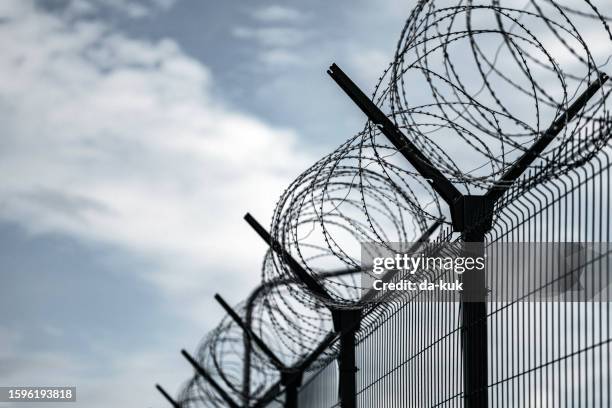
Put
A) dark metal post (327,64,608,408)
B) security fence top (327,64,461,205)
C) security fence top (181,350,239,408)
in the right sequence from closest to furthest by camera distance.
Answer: dark metal post (327,64,608,408), security fence top (327,64,461,205), security fence top (181,350,239,408)

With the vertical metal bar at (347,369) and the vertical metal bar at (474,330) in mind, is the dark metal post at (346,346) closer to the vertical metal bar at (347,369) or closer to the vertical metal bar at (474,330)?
the vertical metal bar at (347,369)

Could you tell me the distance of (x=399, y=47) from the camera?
559 centimetres

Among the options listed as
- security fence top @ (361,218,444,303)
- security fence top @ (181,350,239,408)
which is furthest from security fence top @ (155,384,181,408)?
security fence top @ (361,218,444,303)

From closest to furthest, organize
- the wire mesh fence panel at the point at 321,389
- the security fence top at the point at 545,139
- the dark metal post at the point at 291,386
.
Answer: the security fence top at the point at 545,139
the wire mesh fence panel at the point at 321,389
the dark metal post at the point at 291,386

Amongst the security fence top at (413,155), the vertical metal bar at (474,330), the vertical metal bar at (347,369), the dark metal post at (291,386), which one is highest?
the security fence top at (413,155)

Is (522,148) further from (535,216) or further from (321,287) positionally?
(321,287)

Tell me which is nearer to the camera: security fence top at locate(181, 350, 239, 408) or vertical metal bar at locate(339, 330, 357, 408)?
vertical metal bar at locate(339, 330, 357, 408)

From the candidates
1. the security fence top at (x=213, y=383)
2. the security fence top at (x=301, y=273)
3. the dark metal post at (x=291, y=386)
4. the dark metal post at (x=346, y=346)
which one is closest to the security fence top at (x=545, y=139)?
the security fence top at (x=301, y=273)

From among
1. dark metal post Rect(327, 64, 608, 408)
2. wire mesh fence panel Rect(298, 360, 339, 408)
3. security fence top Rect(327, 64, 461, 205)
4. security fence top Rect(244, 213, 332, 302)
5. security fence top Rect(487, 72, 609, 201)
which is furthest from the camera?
wire mesh fence panel Rect(298, 360, 339, 408)

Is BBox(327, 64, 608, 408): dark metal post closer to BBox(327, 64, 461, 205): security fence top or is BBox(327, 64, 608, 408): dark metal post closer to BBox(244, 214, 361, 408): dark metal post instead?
BBox(327, 64, 461, 205): security fence top

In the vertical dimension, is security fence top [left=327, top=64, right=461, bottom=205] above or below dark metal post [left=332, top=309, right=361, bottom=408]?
above

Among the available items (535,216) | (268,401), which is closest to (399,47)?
(535,216)

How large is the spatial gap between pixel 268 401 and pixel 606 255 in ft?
27.7

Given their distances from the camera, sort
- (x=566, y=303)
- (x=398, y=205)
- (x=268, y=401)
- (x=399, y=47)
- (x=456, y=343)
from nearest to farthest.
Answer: (x=566, y=303) < (x=399, y=47) < (x=456, y=343) < (x=398, y=205) < (x=268, y=401)
